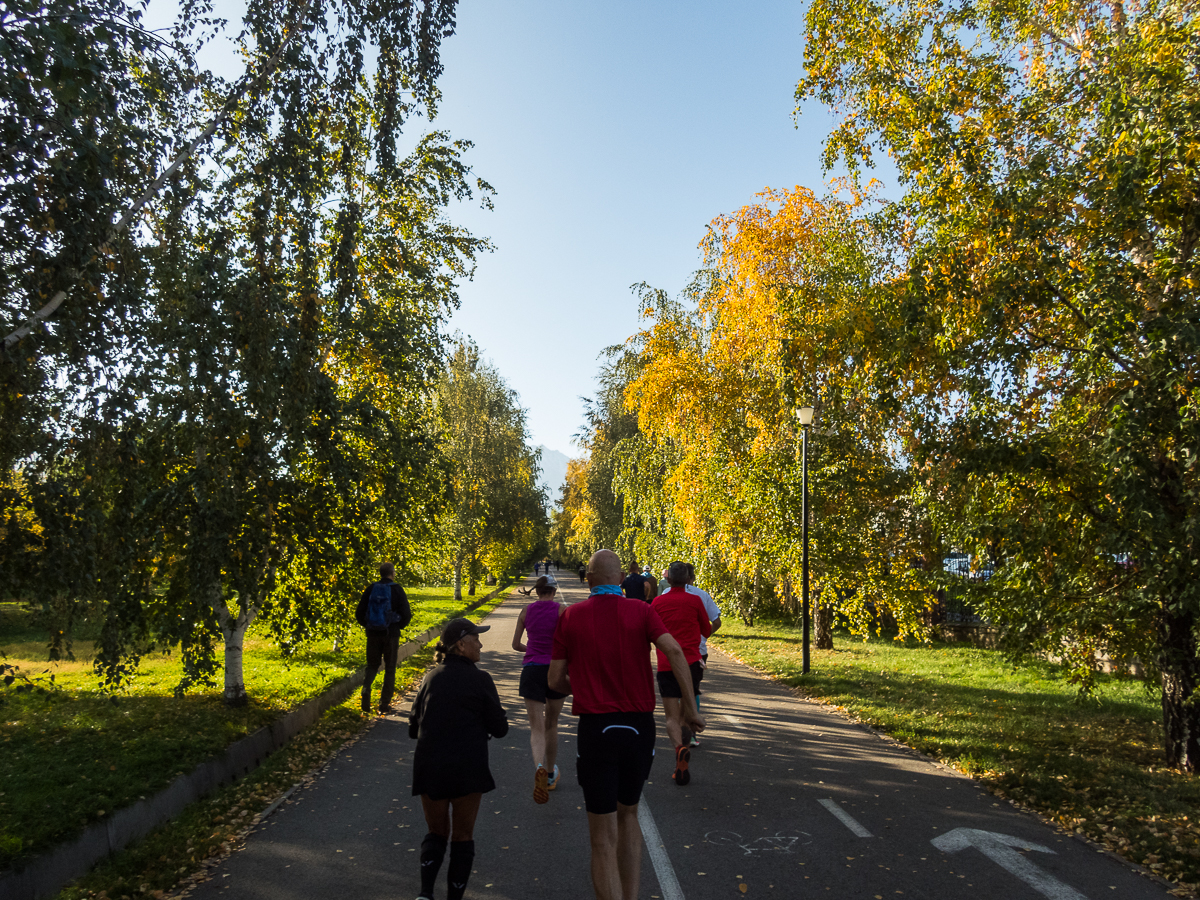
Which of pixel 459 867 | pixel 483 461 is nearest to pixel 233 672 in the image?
pixel 459 867

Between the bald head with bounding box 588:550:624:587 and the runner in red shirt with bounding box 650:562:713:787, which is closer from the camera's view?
the bald head with bounding box 588:550:624:587

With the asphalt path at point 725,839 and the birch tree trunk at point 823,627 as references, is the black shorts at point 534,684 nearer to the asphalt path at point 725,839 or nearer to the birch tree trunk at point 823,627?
the asphalt path at point 725,839

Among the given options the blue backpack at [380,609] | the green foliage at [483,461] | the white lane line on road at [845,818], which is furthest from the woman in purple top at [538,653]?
the green foliage at [483,461]

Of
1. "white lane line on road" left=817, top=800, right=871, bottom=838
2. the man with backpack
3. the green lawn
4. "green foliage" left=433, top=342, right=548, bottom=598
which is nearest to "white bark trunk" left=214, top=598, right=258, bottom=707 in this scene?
the green lawn

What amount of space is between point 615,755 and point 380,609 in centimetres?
759

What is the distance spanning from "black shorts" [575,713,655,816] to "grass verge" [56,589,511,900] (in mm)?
Answer: 2883

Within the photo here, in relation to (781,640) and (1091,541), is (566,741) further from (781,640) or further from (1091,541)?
(781,640)

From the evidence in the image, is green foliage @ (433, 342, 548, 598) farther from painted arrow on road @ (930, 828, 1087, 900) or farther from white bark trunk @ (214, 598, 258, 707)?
painted arrow on road @ (930, 828, 1087, 900)

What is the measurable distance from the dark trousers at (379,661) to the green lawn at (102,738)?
85 cm

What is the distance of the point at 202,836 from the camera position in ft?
19.8

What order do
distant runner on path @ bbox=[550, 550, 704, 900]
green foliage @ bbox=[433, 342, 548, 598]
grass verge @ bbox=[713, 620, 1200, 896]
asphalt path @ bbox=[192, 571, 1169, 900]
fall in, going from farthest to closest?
green foliage @ bbox=[433, 342, 548, 598]
grass verge @ bbox=[713, 620, 1200, 896]
asphalt path @ bbox=[192, 571, 1169, 900]
distant runner on path @ bbox=[550, 550, 704, 900]

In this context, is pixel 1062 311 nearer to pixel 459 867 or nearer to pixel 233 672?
pixel 459 867

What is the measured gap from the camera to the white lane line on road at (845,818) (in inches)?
241

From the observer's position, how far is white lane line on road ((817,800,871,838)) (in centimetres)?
612
